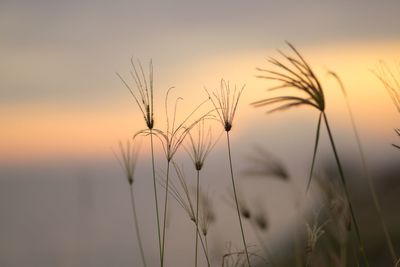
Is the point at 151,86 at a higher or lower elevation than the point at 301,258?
higher

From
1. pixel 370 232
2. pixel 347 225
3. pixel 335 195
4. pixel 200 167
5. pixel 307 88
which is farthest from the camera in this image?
pixel 370 232

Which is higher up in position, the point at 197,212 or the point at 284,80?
the point at 284,80

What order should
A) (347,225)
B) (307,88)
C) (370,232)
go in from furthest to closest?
(370,232)
(347,225)
(307,88)

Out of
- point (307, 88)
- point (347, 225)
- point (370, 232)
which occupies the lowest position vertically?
point (370, 232)

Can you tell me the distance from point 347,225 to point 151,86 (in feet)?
4.67

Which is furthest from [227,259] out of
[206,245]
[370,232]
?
[370,232]

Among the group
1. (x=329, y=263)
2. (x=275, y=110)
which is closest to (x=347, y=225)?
(x=329, y=263)

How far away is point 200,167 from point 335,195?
0.79 m

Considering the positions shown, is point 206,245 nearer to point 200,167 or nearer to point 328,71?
point 200,167

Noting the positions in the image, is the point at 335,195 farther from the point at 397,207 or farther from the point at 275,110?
the point at 397,207

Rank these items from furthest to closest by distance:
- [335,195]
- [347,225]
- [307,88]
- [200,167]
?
[200,167]
[335,195]
[347,225]
[307,88]

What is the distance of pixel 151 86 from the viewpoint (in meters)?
4.18

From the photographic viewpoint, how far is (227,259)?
4.03 m

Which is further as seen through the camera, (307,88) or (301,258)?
(301,258)
